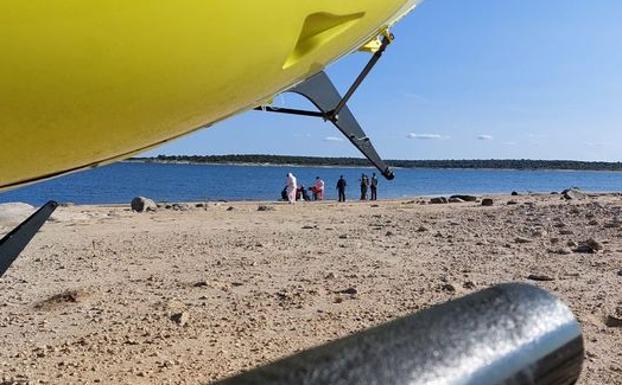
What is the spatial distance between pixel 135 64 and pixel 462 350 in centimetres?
69

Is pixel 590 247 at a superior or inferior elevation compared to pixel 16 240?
inferior

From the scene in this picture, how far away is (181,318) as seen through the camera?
5113 millimetres

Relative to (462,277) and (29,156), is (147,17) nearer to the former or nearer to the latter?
(29,156)

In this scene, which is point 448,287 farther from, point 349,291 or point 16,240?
point 16,240

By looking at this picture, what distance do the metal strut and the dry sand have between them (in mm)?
1821

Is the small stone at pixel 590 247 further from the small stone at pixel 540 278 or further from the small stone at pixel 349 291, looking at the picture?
the small stone at pixel 349 291

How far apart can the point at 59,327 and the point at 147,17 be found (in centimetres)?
430

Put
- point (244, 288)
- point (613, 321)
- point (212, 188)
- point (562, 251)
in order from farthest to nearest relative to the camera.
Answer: point (212, 188), point (562, 251), point (244, 288), point (613, 321)

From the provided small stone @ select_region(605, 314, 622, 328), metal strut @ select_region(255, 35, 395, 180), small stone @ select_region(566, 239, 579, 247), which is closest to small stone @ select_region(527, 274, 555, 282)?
small stone @ select_region(605, 314, 622, 328)

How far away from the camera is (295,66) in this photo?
5.34ft

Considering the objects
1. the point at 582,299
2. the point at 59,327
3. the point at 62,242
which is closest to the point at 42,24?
the point at 59,327

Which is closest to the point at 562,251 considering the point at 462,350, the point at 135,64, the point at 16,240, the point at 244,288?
the point at 244,288

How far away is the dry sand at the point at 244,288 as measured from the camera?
431cm

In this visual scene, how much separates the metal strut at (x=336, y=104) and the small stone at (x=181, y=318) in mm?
2607
